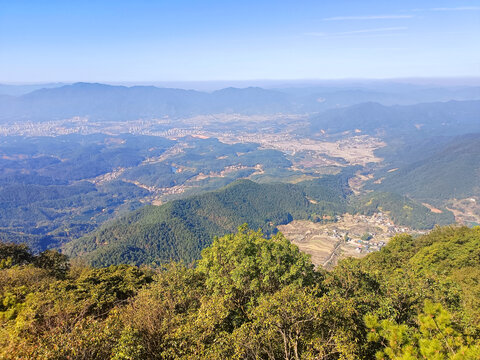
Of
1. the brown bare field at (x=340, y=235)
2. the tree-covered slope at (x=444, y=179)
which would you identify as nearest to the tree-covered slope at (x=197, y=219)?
the brown bare field at (x=340, y=235)

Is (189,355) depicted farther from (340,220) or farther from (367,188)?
(367,188)

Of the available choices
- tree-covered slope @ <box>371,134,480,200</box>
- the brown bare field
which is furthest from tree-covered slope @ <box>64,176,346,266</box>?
tree-covered slope @ <box>371,134,480,200</box>

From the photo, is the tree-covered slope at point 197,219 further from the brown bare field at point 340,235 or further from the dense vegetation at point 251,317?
the dense vegetation at point 251,317

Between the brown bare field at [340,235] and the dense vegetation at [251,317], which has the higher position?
the dense vegetation at [251,317]

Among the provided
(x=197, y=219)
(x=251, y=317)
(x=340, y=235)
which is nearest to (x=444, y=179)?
(x=340, y=235)

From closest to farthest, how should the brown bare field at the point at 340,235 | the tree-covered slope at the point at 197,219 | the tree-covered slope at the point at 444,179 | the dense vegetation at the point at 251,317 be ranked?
the dense vegetation at the point at 251,317, the tree-covered slope at the point at 197,219, the brown bare field at the point at 340,235, the tree-covered slope at the point at 444,179

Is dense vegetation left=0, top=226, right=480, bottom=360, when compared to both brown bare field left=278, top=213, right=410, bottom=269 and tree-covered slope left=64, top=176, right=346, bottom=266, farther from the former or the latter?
brown bare field left=278, top=213, right=410, bottom=269

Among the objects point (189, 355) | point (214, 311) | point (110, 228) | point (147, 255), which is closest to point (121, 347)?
point (189, 355)
